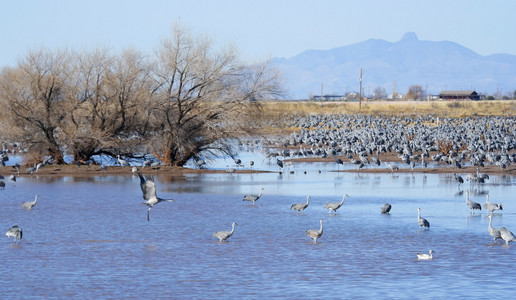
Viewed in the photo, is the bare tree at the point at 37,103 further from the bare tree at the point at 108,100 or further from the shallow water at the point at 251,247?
the shallow water at the point at 251,247

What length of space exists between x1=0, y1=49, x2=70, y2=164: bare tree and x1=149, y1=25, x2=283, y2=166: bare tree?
14.2 feet

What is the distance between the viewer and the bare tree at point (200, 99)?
36.9m

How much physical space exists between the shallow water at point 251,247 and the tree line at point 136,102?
7.20 meters

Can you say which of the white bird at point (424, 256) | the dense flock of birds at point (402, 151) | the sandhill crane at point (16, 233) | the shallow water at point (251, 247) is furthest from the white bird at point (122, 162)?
the white bird at point (424, 256)

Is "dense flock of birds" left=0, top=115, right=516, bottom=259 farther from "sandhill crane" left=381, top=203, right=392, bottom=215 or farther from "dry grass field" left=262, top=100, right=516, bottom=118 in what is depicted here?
"dry grass field" left=262, top=100, right=516, bottom=118

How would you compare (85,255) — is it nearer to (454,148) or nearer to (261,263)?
(261,263)

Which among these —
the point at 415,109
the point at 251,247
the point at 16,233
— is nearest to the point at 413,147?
the point at 251,247

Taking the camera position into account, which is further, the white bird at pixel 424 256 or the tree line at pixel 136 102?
the tree line at pixel 136 102

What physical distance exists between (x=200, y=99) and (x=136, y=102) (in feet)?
9.64

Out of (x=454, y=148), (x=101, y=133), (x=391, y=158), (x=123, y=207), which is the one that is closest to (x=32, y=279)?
(x=123, y=207)

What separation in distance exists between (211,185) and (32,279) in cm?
1800

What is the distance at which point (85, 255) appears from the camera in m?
16.7

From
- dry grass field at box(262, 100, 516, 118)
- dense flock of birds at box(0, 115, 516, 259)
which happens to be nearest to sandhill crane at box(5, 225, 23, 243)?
dense flock of birds at box(0, 115, 516, 259)

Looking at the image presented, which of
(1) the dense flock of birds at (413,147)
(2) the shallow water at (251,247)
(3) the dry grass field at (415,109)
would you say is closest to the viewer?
(2) the shallow water at (251,247)
